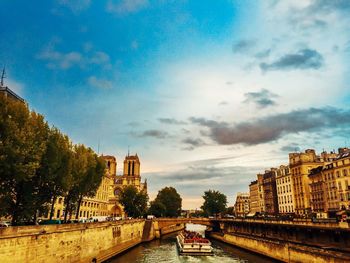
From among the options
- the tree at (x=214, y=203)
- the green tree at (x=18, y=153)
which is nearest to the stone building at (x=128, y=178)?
the tree at (x=214, y=203)

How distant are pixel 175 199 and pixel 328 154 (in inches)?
2713

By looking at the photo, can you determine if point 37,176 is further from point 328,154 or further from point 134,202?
point 328,154

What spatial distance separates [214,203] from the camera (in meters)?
144

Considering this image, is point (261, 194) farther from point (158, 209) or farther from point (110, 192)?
point (110, 192)

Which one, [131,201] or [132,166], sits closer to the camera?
[131,201]

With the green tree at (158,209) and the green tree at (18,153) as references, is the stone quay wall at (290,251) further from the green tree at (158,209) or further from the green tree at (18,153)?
the green tree at (158,209)

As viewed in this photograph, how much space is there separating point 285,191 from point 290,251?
63.8m

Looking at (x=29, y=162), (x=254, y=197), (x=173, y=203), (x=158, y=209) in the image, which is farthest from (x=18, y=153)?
(x=254, y=197)

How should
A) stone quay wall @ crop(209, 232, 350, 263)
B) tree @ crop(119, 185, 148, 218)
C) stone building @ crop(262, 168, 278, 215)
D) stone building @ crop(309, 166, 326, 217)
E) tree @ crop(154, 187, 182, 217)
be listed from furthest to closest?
tree @ crop(154, 187, 182, 217), stone building @ crop(262, 168, 278, 215), tree @ crop(119, 185, 148, 218), stone building @ crop(309, 166, 326, 217), stone quay wall @ crop(209, 232, 350, 263)

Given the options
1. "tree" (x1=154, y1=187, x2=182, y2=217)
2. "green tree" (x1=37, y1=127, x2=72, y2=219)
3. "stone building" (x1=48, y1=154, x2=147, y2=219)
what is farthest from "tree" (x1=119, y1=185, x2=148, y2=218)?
"green tree" (x1=37, y1=127, x2=72, y2=219)

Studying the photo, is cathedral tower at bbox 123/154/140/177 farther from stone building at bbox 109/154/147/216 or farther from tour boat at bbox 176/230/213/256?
tour boat at bbox 176/230/213/256

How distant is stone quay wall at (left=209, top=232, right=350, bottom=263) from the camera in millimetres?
30703

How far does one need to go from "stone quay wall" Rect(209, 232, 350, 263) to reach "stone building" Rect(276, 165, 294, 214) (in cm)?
3829

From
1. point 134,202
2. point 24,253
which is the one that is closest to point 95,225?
point 24,253
